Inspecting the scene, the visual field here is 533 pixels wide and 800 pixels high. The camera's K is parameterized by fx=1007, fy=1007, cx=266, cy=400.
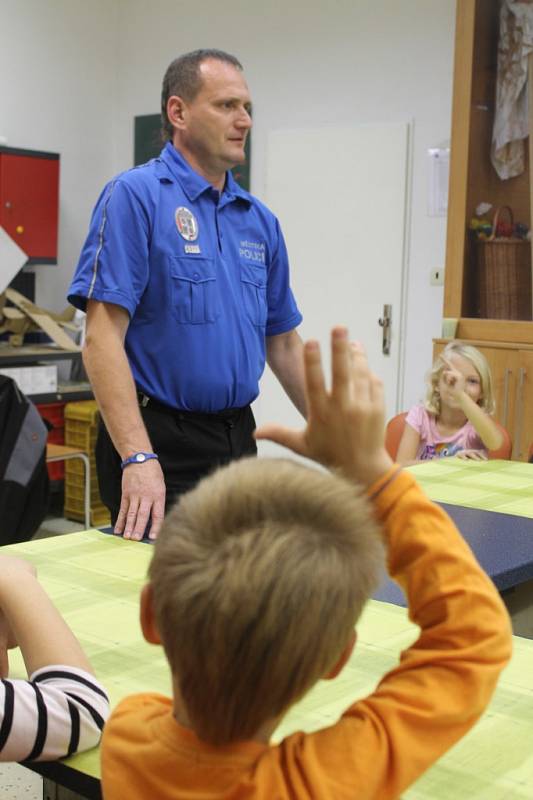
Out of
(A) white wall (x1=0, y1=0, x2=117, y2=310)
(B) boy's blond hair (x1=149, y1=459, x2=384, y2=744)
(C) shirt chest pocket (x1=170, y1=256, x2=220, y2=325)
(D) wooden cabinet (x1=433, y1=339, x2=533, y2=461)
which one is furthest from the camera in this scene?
(A) white wall (x1=0, y1=0, x2=117, y2=310)

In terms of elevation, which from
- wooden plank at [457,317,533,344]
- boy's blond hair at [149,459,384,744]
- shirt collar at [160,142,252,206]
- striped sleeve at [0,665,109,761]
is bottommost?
striped sleeve at [0,665,109,761]

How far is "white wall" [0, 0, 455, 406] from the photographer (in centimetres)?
487

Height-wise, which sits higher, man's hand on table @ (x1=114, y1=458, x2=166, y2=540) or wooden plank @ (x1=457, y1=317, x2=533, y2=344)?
wooden plank @ (x1=457, y1=317, x2=533, y2=344)

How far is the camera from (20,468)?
309 centimetres

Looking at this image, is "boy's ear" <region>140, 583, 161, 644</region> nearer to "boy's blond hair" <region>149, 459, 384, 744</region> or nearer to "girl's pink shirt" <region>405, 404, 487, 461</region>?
"boy's blond hair" <region>149, 459, 384, 744</region>

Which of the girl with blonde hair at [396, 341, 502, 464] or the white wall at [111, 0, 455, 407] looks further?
the white wall at [111, 0, 455, 407]

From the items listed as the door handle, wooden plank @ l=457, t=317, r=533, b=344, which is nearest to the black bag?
wooden plank @ l=457, t=317, r=533, b=344

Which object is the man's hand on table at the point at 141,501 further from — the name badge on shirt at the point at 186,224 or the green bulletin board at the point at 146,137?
the green bulletin board at the point at 146,137

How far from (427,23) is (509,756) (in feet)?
14.5

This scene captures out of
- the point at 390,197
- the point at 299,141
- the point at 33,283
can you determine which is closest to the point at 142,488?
the point at 390,197

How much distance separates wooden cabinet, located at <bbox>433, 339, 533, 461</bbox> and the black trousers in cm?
205

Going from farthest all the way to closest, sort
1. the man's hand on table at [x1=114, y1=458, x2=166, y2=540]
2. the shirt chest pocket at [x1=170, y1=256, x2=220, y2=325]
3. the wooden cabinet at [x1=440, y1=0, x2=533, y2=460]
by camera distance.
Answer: the wooden cabinet at [x1=440, y1=0, x2=533, y2=460] → the shirt chest pocket at [x1=170, y1=256, x2=220, y2=325] → the man's hand on table at [x1=114, y1=458, x2=166, y2=540]

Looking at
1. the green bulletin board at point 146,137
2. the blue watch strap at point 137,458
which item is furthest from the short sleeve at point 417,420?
the green bulletin board at point 146,137

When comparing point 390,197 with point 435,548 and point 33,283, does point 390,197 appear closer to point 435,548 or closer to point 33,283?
point 33,283
